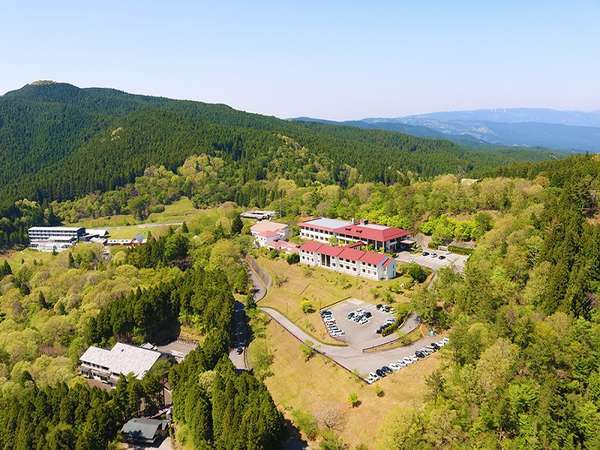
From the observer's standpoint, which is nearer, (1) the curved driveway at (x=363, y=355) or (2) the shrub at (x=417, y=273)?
(1) the curved driveway at (x=363, y=355)

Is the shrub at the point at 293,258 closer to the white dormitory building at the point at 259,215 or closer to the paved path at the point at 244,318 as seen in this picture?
the paved path at the point at 244,318

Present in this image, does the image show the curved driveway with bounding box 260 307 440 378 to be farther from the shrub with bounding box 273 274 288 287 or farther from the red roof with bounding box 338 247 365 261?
the red roof with bounding box 338 247 365 261

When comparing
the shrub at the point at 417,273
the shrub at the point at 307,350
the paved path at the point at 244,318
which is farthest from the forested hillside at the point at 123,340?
the shrub at the point at 417,273

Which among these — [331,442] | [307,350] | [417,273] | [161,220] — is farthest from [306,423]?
[161,220]

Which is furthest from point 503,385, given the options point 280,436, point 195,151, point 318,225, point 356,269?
point 195,151

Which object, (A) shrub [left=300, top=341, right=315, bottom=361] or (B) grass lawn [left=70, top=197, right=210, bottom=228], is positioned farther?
(B) grass lawn [left=70, top=197, right=210, bottom=228]

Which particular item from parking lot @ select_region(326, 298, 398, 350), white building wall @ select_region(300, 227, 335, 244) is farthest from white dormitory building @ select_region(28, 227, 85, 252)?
parking lot @ select_region(326, 298, 398, 350)

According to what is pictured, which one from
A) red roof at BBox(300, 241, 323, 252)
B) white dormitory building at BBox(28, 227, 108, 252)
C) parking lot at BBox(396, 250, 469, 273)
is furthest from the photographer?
white dormitory building at BBox(28, 227, 108, 252)
